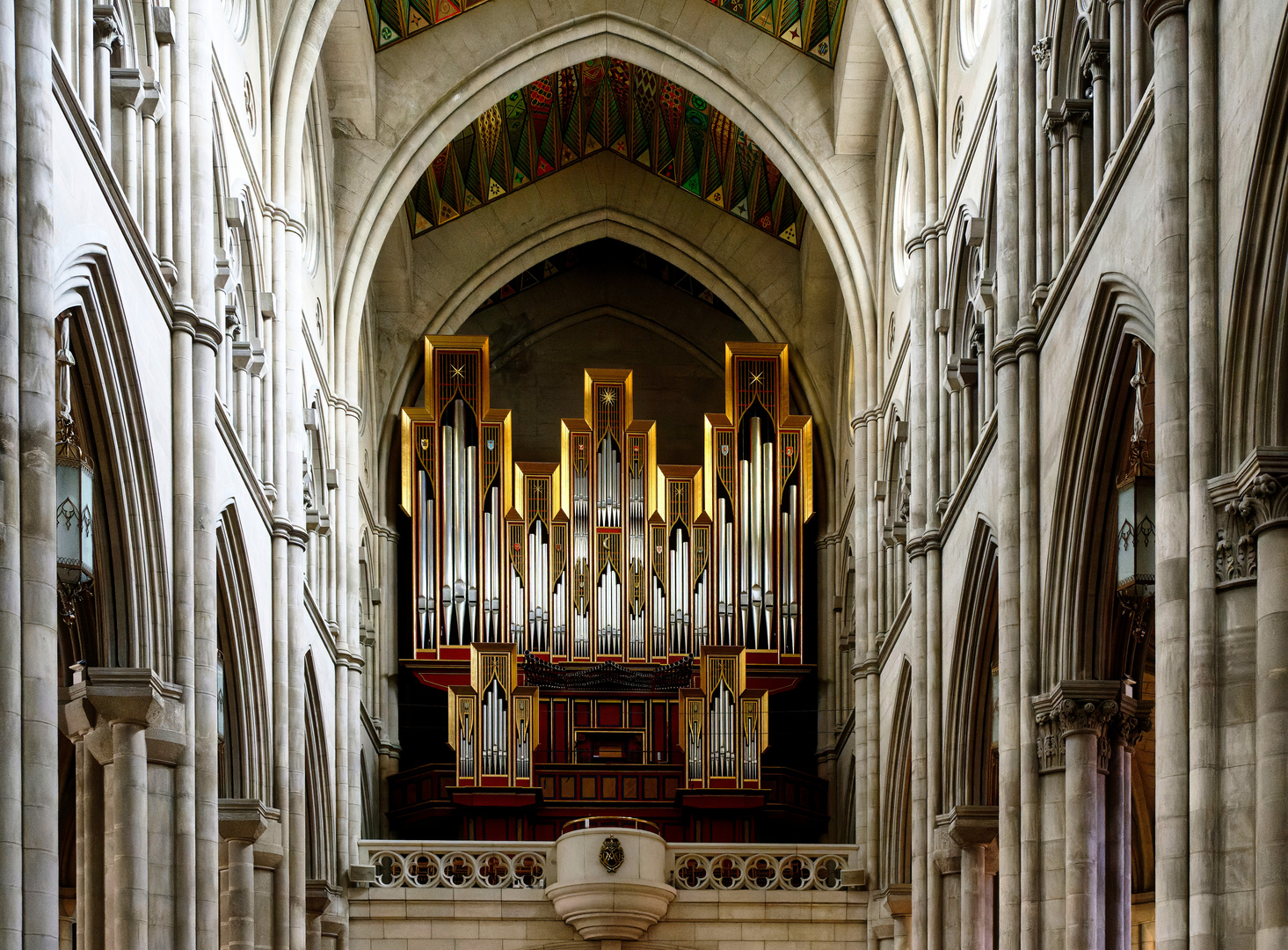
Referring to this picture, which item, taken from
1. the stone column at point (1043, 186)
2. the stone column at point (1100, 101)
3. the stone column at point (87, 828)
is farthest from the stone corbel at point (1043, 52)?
the stone column at point (87, 828)

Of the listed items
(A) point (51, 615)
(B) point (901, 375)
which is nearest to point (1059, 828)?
(A) point (51, 615)

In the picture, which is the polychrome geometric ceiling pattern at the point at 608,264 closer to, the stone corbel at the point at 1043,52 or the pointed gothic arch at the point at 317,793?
the pointed gothic arch at the point at 317,793

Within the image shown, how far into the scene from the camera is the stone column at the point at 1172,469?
11.2 meters

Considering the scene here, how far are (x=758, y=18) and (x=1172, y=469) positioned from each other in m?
17.3

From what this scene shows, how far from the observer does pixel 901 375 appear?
25.0m

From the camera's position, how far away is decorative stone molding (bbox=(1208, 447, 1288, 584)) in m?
10.6

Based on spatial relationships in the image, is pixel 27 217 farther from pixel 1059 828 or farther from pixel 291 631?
pixel 291 631

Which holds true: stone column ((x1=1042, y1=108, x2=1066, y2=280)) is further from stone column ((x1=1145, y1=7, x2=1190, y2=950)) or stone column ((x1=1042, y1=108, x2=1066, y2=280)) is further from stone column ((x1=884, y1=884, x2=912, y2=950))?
stone column ((x1=884, y1=884, x2=912, y2=950))

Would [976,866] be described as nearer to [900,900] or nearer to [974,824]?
[974,824]

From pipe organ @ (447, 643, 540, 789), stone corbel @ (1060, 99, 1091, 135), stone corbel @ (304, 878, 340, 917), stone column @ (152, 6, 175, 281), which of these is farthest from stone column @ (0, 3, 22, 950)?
pipe organ @ (447, 643, 540, 789)

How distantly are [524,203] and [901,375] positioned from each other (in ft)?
32.1

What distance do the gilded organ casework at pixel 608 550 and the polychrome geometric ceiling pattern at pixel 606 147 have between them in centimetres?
226

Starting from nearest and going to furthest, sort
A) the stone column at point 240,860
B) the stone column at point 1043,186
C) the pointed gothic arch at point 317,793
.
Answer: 1. the stone column at point 1043,186
2. the stone column at point 240,860
3. the pointed gothic arch at point 317,793

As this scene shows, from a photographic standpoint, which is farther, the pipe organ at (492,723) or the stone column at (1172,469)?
the pipe organ at (492,723)
